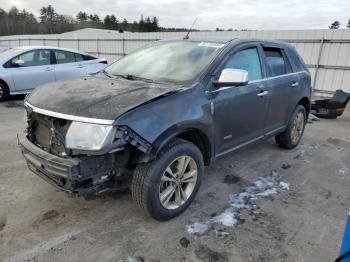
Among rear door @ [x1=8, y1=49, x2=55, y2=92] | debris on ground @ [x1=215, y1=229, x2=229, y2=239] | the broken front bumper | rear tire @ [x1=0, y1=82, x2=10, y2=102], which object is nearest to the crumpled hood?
the broken front bumper

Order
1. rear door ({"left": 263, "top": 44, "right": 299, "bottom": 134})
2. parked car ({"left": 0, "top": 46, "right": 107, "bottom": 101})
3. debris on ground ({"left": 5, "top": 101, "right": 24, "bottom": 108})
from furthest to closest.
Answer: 1. parked car ({"left": 0, "top": 46, "right": 107, "bottom": 101})
2. debris on ground ({"left": 5, "top": 101, "right": 24, "bottom": 108})
3. rear door ({"left": 263, "top": 44, "right": 299, "bottom": 134})

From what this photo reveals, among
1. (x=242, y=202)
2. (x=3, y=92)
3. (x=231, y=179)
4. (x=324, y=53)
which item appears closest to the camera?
(x=242, y=202)

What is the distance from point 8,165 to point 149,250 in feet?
8.92

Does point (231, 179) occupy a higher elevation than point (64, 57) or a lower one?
lower

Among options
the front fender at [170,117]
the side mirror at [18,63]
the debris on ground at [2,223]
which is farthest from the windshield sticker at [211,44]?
the side mirror at [18,63]

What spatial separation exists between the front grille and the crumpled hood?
0.39 ft

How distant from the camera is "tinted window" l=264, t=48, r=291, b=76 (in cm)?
456

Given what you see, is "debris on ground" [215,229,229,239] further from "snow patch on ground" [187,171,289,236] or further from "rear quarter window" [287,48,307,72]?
"rear quarter window" [287,48,307,72]

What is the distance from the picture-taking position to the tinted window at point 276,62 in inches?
180

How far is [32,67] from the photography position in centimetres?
884

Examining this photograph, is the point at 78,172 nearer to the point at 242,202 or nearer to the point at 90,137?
the point at 90,137

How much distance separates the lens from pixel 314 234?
3084 mm

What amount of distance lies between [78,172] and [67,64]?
25.0ft

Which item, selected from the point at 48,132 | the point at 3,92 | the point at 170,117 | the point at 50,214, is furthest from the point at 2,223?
the point at 3,92
